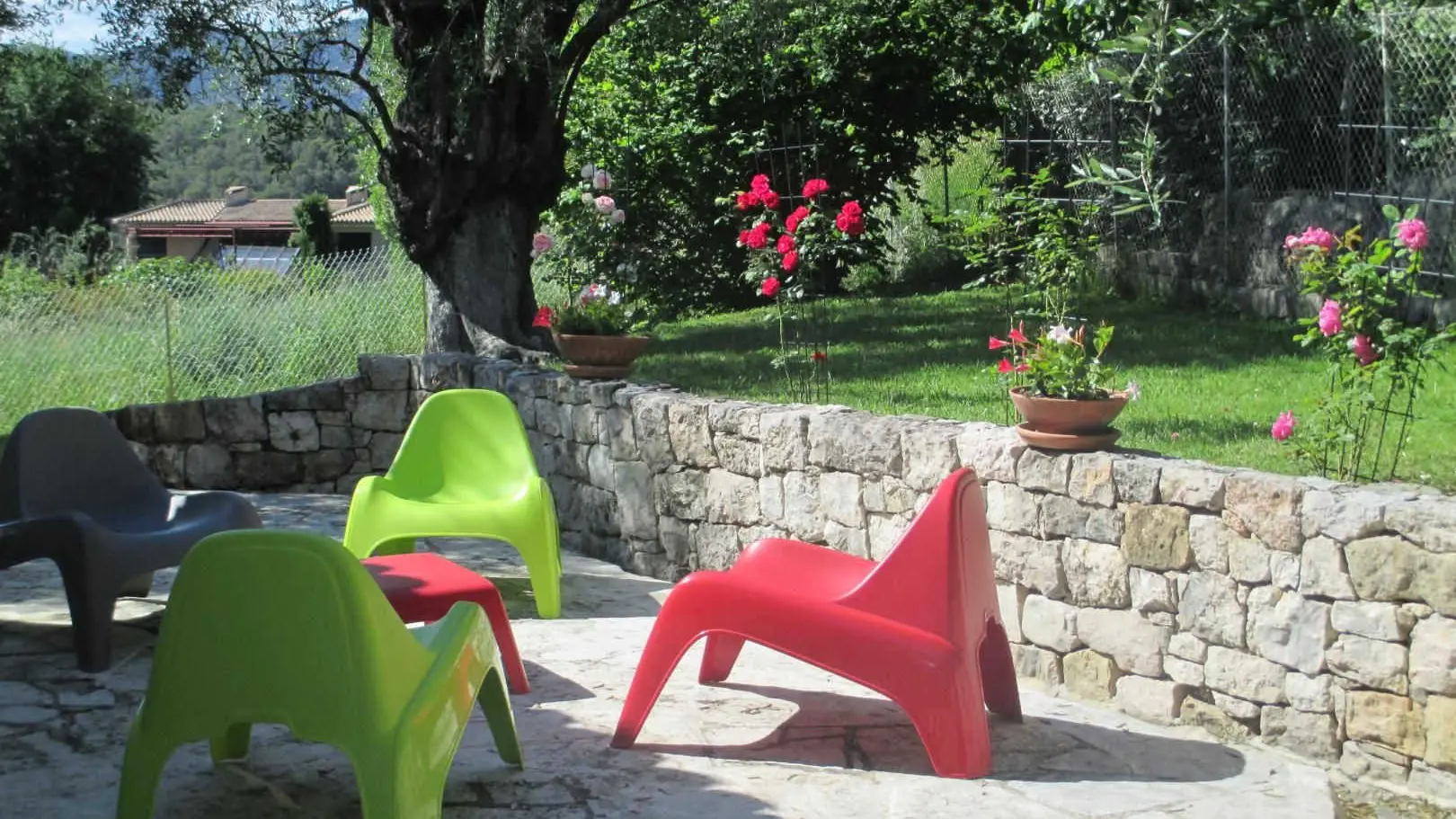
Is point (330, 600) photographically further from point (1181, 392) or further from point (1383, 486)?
point (1181, 392)

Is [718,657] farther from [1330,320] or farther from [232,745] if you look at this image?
[1330,320]

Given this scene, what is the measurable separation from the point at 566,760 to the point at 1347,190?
24.5 ft

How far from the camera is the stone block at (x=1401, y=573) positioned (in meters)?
3.86

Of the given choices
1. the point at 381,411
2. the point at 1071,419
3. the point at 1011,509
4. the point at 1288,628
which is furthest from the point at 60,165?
the point at 1288,628

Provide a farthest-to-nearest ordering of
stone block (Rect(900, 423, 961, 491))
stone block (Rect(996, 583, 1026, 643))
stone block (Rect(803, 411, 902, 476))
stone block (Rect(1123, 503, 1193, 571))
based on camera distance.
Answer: stone block (Rect(803, 411, 902, 476)), stone block (Rect(900, 423, 961, 491)), stone block (Rect(996, 583, 1026, 643)), stone block (Rect(1123, 503, 1193, 571))

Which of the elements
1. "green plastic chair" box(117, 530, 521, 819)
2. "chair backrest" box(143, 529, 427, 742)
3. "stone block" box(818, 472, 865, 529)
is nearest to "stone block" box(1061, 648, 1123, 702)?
"stone block" box(818, 472, 865, 529)

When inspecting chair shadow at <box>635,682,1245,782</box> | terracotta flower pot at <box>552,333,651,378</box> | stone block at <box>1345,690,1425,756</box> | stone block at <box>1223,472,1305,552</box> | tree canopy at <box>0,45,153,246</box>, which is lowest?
chair shadow at <box>635,682,1245,782</box>

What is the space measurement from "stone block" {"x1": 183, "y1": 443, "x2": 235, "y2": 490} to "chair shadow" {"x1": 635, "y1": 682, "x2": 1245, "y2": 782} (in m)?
5.35

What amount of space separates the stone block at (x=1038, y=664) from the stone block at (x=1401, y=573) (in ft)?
4.12

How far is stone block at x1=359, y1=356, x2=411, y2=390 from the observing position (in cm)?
887

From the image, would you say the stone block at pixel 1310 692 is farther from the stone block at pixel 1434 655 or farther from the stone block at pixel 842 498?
the stone block at pixel 842 498

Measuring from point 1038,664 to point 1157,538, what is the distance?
764mm

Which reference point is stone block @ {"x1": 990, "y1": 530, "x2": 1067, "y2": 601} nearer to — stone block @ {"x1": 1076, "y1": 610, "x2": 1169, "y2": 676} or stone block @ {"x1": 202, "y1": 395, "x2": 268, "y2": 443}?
stone block @ {"x1": 1076, "y1": 610, "x2": 1169, "y2": 676}

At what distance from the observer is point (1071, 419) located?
484 centimetres
